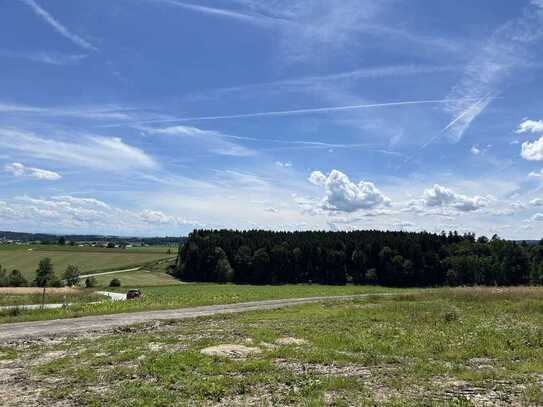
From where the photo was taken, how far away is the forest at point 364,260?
112 meters

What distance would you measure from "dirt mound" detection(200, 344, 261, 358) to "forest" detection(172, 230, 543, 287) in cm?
9954

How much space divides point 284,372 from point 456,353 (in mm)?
6691

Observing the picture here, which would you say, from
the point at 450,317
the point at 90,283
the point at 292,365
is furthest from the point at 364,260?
the point at 292,365

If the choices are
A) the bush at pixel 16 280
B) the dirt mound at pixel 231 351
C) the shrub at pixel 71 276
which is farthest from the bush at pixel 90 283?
the dirt mound at pixel 231 351

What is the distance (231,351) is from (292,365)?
10.0 ft

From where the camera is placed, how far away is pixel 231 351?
56.3 ft

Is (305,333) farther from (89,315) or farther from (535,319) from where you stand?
(89,315)

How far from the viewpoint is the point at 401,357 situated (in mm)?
16234

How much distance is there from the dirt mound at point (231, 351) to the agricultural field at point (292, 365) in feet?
0.21

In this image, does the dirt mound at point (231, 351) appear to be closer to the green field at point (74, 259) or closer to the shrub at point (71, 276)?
the shrub at point (71, 276)

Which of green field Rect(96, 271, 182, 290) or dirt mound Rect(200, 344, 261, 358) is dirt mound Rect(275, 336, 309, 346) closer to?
dirt mound Rect(200, 344, 261, 358)

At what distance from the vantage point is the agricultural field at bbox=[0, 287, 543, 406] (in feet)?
37.8

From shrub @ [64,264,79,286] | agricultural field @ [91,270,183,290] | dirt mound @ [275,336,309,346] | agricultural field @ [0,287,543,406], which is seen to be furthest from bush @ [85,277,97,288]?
dirt mound @ [275,336,309,346]

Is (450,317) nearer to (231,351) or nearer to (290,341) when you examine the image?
(290,341)
